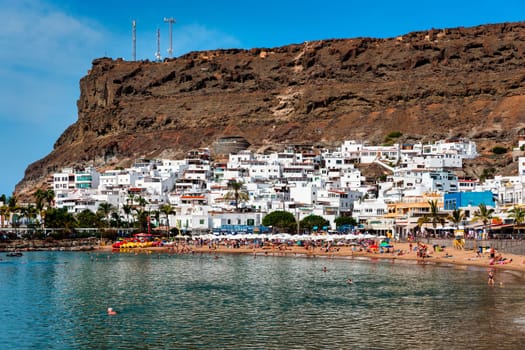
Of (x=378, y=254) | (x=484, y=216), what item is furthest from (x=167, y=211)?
(x=484, y=216)

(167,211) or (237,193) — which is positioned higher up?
(237,193)

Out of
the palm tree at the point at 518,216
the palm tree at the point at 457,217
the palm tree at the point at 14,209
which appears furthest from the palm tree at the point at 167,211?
the palm tree at the point at 518,216

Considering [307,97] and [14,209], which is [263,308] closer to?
[14,209]

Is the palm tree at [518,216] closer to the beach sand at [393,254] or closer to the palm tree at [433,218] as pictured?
the beach sand at [393,254]

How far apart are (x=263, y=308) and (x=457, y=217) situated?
4168 cm

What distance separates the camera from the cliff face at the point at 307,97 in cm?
15225

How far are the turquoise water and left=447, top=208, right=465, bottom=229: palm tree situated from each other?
16.3 m

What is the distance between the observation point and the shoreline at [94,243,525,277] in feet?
189

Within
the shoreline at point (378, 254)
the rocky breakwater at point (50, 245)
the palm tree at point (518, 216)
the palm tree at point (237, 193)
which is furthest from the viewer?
the palm tree at point (237, 193)

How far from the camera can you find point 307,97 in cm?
16838

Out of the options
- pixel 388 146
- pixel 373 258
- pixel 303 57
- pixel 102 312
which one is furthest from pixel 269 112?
pixel 102 312

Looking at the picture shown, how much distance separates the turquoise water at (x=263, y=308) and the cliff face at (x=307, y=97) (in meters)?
92.1

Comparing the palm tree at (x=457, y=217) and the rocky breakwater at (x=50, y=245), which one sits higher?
the palm tree at (x=457, y=217)

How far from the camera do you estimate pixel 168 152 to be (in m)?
162
